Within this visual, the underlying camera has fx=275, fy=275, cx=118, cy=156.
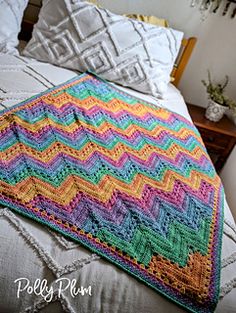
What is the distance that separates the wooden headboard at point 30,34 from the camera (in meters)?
2.03

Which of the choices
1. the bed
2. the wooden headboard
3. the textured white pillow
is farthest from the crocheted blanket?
the wooden headboard

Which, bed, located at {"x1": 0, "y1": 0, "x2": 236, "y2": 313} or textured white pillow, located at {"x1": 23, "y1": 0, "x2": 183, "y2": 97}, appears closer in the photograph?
bed, located at {"x1": 0, "y1": 0, "x2": 236, "y2": 313}

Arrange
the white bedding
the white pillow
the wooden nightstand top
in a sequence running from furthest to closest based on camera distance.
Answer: the wooden nightstand top → the white pillow → the white bedding

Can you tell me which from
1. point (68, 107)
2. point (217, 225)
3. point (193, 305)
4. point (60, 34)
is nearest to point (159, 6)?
point (60, 34)

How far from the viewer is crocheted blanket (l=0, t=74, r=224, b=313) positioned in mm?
726

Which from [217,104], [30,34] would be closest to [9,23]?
[30,34]

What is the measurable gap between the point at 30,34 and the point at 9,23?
1.55 feet

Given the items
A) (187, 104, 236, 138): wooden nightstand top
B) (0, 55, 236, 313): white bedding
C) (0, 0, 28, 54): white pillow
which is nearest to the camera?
(0, 55, 236, 313): white bedding

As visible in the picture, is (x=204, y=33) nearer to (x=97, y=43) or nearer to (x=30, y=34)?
(x=97, y=43)

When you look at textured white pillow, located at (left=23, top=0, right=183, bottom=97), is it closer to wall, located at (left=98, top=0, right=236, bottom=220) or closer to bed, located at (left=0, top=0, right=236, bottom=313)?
wall, located at (left=98, top=0, right=236, bottom=220)

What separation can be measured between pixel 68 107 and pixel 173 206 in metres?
0.68

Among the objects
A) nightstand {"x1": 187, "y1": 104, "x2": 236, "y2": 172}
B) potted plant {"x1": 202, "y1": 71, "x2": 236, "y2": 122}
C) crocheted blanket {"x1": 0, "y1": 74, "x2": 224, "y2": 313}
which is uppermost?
potted plant {"x1": 202, "y1": 71, "x2": 236, "y2": 122}

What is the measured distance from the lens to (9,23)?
1.65m

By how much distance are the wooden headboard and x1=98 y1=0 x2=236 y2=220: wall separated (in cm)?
8
